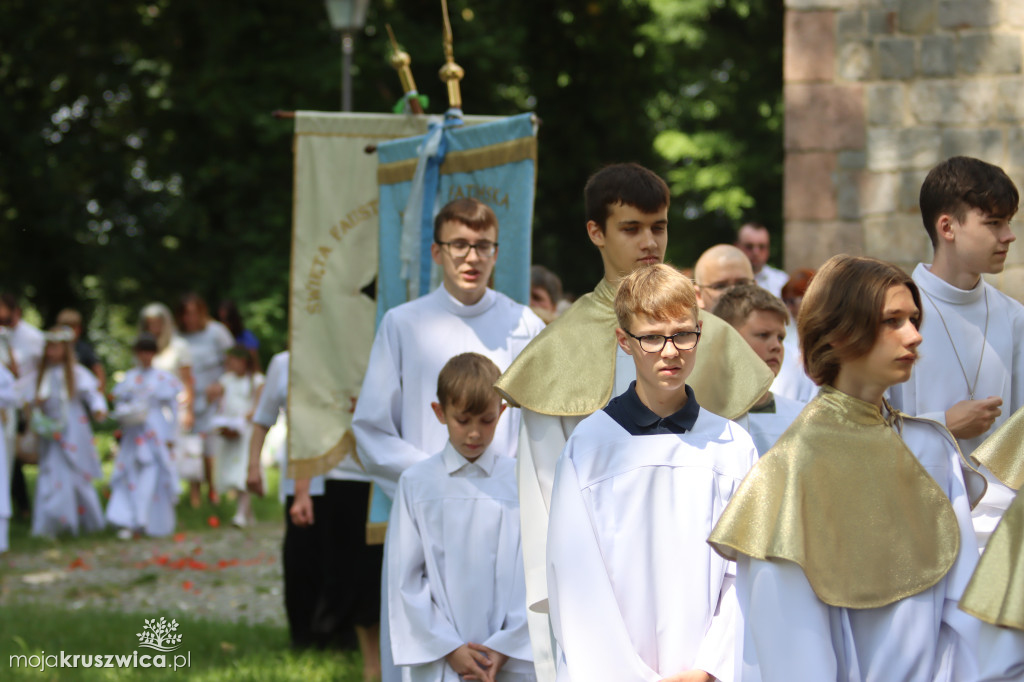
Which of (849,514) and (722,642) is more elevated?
(849,514)

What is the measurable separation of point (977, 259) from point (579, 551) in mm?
1519

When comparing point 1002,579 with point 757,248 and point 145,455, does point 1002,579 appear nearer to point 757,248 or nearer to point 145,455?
point 757,248

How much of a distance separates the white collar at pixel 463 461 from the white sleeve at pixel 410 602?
167mm

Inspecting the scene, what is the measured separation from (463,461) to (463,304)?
754mm

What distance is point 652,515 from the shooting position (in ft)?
9.81

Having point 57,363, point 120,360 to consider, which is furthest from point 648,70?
point 120,360

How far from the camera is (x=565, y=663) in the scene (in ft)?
9.77

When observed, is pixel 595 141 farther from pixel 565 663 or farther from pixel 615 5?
pixel 565 663

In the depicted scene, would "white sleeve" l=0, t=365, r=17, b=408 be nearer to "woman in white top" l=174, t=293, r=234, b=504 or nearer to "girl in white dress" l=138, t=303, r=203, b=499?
"girl in white dress" l=138, t=303, r=203, b=499

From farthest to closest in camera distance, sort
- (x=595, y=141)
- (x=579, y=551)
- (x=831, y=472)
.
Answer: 1. (x=595, y=141)
2. (x=579, y=551)
3. (x=831, y=472)

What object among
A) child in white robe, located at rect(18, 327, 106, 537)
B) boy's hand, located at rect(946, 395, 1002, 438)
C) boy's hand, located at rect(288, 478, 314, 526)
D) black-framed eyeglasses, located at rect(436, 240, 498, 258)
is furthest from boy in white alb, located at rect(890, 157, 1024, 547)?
child in white robe, located at rect(18, 327, 106, 537)

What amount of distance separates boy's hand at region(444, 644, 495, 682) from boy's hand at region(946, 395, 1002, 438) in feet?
5.14

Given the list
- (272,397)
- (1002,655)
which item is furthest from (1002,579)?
(272,397)

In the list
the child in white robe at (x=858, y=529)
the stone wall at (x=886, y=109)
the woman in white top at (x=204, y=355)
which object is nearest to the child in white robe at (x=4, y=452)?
the woman in white top at (x=204, y=355)
